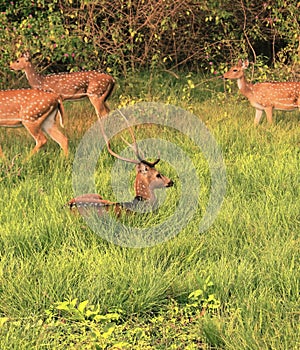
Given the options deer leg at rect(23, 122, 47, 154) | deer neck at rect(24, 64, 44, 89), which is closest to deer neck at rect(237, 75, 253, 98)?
deer neck at rect(24, 64, 44, 89)

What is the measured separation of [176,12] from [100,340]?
19.9 feet

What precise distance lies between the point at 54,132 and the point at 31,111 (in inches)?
11.7

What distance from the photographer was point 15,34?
8.06m

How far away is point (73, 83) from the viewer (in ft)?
22.8

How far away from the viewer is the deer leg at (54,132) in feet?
19.2

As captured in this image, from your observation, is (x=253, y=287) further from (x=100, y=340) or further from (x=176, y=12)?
(x=176, y=12)

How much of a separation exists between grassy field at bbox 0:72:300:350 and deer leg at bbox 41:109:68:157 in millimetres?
682

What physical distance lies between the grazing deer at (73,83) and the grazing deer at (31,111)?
1091 millimetres

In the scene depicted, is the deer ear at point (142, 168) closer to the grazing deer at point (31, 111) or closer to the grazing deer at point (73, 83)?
the grazing deer at point (31, 111)

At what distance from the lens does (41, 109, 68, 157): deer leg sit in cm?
585

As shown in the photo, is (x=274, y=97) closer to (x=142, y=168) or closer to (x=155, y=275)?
(x=142, y=168)

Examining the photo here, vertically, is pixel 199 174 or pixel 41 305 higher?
pixel 41 305

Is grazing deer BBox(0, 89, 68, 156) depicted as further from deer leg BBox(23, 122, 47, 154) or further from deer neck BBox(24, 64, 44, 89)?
deer neck BBox(24, 64, 44, 89)

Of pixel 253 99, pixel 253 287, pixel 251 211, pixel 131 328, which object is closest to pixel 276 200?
pixel 251 211
